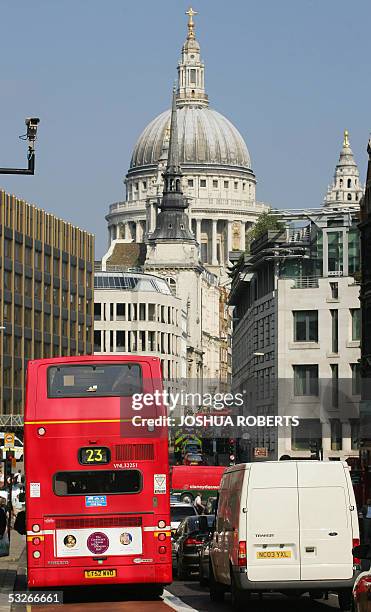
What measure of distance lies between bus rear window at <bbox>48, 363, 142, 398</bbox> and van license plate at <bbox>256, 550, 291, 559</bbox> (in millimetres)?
3898

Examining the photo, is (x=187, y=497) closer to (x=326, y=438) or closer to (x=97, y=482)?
(x=326, y=438)

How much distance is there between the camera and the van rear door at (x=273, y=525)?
88.9 ft

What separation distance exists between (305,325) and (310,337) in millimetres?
785

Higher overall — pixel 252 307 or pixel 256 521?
pixel 252 307

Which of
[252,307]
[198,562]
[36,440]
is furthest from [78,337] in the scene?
[36,440]

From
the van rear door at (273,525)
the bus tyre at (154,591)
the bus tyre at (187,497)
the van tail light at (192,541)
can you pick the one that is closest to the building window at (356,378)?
the bus tyre at (187,497)

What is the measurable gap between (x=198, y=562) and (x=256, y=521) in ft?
42.1

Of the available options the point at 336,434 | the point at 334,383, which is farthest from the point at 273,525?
the point at 334,383

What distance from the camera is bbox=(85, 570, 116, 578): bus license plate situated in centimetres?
3005

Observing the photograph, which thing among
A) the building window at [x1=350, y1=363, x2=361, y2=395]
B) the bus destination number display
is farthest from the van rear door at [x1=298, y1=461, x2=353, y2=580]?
the building window at [x1=350, y1=363, x2=361, y2=395]

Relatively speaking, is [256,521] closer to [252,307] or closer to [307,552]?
[307,552]

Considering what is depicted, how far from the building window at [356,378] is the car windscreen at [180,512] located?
150 feet

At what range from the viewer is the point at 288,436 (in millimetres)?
99875

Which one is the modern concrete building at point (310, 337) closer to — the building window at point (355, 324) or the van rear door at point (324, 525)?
the building window at point (355, 324)
